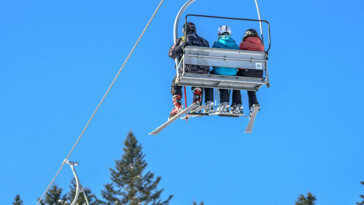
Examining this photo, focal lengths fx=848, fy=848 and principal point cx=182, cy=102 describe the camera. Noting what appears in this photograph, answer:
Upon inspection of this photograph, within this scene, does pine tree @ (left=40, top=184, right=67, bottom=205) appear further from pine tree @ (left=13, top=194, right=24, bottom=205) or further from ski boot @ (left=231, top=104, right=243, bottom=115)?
ski boot @ (left=231, top=104, right=243, bottom=115)

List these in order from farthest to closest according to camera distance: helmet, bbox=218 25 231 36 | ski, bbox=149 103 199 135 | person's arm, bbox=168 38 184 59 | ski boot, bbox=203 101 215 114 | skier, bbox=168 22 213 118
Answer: ski boot, bbox=203 101 215 114
ski, bbox=149 103 199 135
helmet, bbox=218 25 231 36
person's arm, bbox=168 38 184 59
skier, bbox=168 22 213 118

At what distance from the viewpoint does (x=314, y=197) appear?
60969mm

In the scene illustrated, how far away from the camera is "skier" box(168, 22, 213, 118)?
61.1 ft

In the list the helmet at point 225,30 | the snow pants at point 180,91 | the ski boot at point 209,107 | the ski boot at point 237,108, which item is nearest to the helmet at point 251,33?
the helmet at point 225,30

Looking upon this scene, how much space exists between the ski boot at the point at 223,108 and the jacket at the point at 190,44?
44.5 inches

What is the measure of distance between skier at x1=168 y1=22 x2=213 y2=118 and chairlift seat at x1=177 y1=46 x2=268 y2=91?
0.44 ft

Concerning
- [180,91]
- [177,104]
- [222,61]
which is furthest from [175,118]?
A: [222,61]

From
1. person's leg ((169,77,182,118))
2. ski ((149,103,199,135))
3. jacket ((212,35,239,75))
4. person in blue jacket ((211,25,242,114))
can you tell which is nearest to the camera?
person in blue jacket ((211,25,242,114))

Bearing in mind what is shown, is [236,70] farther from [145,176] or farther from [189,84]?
[145,176]

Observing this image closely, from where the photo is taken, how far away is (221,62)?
1859 centimetres

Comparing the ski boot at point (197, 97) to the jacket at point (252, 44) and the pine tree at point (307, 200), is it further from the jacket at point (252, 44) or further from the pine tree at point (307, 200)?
the pine tree at point (307, 200)

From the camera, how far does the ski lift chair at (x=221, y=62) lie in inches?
728

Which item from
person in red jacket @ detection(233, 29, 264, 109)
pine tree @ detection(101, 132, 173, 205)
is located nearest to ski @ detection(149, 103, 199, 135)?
person in red jacket @ detection(233, 29, 264, 109)

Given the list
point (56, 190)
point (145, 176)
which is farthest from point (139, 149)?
point (56, 190)
